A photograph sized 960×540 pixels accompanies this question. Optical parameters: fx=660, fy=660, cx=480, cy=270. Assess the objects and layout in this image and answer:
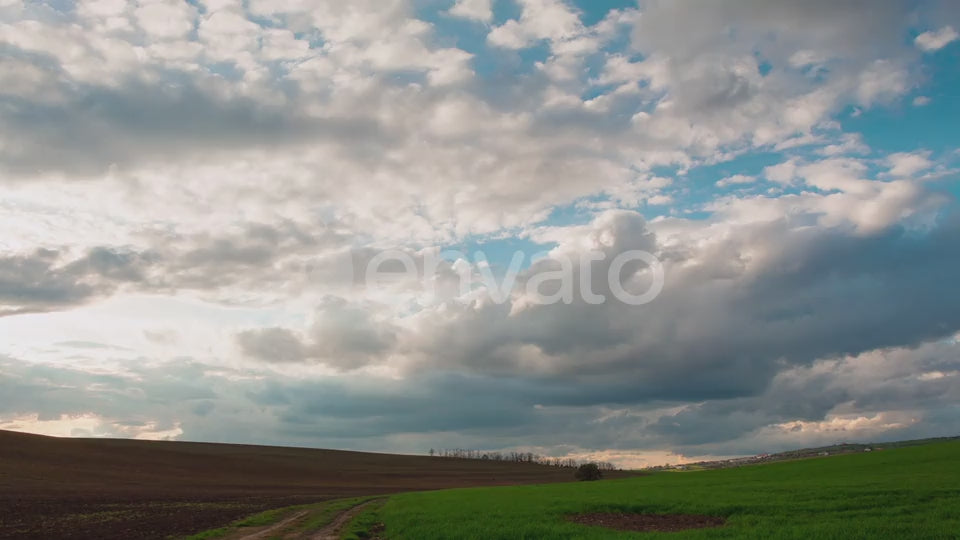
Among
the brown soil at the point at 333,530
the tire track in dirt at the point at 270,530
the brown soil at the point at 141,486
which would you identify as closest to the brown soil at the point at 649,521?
the brown soil at the point at 333,530

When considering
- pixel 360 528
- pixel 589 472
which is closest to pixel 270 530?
pixel 360 528

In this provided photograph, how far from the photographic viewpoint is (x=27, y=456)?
5310 inches

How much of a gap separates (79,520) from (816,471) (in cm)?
6829

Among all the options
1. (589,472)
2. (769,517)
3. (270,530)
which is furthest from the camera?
(589,472)

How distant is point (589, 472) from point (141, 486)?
3369 inches

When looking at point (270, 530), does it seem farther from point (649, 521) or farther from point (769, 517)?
point (769, 517)

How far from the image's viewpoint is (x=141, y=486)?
356 feet

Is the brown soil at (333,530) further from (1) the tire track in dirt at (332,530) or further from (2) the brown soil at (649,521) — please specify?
(2) the brown soil at (649,521)

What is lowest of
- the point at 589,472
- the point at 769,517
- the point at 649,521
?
the point at 589,472

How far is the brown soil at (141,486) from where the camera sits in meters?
40.2

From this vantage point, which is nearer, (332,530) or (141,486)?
(332,530)

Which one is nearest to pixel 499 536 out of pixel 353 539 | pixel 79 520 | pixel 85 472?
pixel 353 539

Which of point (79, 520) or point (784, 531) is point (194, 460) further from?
point (784, 531)

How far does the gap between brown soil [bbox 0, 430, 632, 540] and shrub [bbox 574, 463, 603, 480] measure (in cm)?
2049
